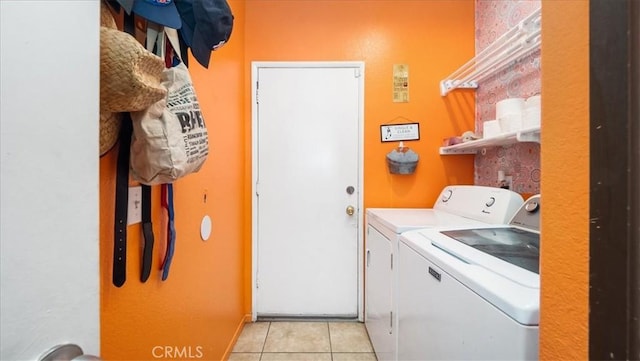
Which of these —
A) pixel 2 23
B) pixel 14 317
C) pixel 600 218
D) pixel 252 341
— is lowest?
pixel 252 341

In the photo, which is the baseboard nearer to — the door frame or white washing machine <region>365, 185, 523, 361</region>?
white washing machine <region>365, 185, 523, 361</region>

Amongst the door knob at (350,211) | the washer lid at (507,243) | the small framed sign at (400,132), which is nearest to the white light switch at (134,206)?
the washer lid at (507,243)

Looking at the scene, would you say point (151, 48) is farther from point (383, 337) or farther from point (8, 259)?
point (383, 337)

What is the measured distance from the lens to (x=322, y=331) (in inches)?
74.2

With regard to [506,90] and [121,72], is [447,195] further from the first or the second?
[121,72]

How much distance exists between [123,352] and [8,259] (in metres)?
0.70

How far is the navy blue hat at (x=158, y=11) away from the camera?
0.67 m

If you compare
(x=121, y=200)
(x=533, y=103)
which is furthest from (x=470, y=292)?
(x=533, y=103)

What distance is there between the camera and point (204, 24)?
79 cm

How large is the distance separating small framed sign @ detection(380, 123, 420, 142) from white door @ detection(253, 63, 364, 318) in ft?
0.73

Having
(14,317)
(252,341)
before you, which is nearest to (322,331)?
(252,341)

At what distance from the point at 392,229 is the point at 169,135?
3.58 feet

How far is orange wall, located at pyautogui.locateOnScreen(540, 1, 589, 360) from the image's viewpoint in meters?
0.35

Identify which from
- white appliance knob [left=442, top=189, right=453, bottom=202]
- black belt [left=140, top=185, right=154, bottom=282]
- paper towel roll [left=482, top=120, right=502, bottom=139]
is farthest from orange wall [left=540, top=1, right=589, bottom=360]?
white appliance knob [left=442, top=189, right=453, bottom=202]
